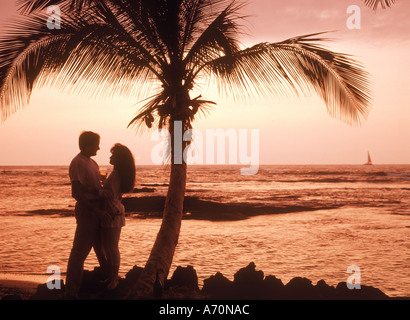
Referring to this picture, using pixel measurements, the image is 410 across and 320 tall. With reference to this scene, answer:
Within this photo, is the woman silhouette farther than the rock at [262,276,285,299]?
No

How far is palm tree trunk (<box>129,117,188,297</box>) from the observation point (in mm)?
5008

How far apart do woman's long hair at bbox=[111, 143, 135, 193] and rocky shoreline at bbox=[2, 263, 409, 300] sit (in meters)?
1.31

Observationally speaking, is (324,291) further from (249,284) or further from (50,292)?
(50,292)

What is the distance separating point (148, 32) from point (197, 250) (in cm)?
719

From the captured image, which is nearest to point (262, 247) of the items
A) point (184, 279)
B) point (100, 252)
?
point (184, 279)

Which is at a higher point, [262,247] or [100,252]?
[100,252]

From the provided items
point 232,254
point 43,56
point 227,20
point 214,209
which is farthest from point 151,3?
point 214,209

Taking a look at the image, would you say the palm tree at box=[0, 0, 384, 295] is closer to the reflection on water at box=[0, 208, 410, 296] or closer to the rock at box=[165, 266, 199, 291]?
the rock at box=[165, 266, 199, 291]

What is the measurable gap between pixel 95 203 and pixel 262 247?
26.8ft

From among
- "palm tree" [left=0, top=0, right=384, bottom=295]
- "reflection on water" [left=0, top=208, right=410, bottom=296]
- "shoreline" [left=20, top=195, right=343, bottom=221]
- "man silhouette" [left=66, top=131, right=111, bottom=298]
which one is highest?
"palm tree" [left=0, top=0, right=384, bottom=295]

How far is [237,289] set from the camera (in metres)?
5.54

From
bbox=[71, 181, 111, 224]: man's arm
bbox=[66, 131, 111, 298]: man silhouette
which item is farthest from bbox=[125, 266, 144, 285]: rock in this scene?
bbox=[71, 181, 111, 224]: man's arm

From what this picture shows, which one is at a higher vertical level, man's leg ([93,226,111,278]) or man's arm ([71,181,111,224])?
man's arm ([71,181,111,224])

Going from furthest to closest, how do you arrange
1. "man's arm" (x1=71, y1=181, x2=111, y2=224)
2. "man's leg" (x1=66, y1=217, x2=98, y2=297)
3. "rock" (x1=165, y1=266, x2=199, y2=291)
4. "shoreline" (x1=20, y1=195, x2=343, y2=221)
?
"shoreline" (x1=20, y1=195, x2=343, y2=221)
"rock" (x1=165, y1=266, x2=199, y2=291)
"man's leg" (x1=66, y1=217, x2=98, y2=297)
"man's arm" (x1=71, y1=181, x2=111, y2=224)
